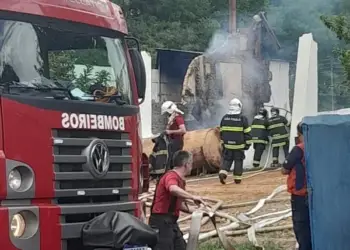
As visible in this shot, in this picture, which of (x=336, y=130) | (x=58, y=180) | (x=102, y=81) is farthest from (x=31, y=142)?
(x=336, y=130)

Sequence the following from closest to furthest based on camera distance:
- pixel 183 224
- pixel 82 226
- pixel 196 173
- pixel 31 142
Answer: pixel 31 142 → pixel 82 226 → pixel 183 224 → pixel 196 173

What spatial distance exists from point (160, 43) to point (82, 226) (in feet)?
93.4

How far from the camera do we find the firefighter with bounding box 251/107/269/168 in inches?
Answer: 787

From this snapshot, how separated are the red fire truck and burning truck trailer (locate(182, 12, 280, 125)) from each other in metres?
14.8

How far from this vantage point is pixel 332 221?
29.4ft

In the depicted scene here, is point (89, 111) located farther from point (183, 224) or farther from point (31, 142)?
point (183, 224)

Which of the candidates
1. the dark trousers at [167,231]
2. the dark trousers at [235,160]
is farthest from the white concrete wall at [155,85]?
the dark trousers at [167,231]

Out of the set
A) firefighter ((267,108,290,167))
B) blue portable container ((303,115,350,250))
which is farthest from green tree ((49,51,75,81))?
firefighter ((267,108,290,167))

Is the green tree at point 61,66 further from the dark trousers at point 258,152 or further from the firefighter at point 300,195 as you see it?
the dark trousers at point 258,152

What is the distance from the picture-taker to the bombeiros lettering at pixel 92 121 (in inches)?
267

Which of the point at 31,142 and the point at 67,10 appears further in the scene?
the point at 67,10

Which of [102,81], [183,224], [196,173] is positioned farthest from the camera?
[196,173]

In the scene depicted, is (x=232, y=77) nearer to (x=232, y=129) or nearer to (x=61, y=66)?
(x=232, y=129)

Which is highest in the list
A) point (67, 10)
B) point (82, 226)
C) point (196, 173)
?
point (67, 10)
